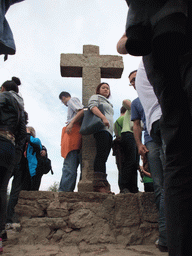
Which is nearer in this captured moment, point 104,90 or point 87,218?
point 87,218

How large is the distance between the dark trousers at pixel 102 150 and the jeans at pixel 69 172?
291 mm

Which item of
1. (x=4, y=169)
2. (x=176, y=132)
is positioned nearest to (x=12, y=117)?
(x=4, y=169)

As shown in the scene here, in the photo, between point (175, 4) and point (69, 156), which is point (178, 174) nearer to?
point (175, 4)

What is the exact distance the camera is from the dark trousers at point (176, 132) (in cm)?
86

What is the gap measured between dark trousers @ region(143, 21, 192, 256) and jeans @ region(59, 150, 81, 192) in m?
1.88

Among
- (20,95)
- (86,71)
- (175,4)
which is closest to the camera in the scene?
(175,4)

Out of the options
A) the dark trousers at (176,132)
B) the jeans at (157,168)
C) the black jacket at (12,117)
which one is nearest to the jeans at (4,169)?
the black jacket at (12,117)

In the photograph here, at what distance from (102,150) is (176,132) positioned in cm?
178

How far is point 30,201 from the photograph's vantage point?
231 cm

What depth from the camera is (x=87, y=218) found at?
224 centimetres

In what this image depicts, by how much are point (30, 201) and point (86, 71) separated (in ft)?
7.00

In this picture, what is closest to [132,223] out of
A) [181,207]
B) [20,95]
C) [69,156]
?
[69,156]

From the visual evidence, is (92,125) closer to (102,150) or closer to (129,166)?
(102,150)

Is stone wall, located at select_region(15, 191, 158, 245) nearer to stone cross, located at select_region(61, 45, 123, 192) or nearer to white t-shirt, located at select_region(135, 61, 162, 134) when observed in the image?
white t-shirt, located at select_region(135, 61, 162, 134)
